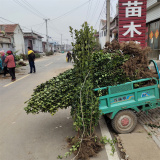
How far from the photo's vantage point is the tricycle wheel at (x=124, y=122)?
3.60 metres

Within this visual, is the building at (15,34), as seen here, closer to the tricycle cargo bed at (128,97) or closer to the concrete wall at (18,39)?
the concrete wall at (18,39)

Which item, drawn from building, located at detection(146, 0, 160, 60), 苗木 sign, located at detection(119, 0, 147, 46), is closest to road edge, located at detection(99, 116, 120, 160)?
苗木 sign, located at detection(119, 0, 147, 46)

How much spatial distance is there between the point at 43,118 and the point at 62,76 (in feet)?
4.99

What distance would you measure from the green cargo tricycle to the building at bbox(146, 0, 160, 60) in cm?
1035

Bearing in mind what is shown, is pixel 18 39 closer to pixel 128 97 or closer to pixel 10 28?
pixel 10 28

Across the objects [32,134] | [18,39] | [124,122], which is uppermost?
[18,39]

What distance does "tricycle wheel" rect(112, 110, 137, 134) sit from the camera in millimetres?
3598

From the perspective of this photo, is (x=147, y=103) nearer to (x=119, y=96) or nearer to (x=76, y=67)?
(x=119, y=96)

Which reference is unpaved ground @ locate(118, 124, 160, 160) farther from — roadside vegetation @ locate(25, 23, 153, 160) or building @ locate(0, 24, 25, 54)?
building @ locate(0, 24, 25, 54)

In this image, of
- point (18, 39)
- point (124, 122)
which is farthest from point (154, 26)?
point (18, 39)

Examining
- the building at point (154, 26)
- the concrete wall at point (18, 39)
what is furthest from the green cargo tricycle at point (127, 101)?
the concrete wall at point (18, 39)

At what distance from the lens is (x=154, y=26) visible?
46.8ft

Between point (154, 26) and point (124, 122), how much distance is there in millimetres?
13133

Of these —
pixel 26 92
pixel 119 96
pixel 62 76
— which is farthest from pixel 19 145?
pixel 26 92
